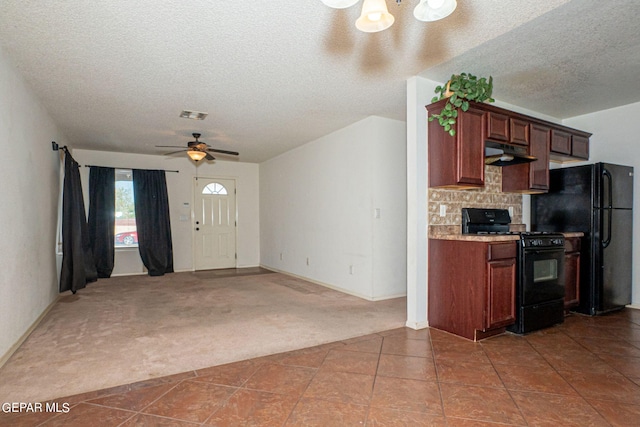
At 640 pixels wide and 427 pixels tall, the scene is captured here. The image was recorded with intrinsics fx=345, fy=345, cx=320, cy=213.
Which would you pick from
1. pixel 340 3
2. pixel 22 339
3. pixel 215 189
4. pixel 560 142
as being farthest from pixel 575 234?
pixel 215 189

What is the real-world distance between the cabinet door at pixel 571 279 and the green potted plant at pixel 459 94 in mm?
2012

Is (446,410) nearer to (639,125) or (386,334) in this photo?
(386,334)

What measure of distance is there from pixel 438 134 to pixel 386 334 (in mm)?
1975

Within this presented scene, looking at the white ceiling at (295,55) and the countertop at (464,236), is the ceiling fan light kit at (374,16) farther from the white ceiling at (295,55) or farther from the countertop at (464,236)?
the countertop at (464,236)

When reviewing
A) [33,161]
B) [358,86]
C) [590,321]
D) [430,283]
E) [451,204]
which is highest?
[358,86]

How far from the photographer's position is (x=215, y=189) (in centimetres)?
788

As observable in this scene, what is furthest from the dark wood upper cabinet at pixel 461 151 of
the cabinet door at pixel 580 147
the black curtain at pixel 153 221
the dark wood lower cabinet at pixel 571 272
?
the black curtain at pixel 153 221

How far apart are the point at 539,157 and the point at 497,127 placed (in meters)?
0.88

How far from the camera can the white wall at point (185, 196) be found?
6.89m

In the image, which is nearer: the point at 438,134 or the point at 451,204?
the point at 438,134

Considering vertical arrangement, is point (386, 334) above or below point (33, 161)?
below

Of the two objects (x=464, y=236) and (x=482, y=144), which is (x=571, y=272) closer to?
(x=464, y=236)

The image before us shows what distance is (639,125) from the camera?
13.8 ft

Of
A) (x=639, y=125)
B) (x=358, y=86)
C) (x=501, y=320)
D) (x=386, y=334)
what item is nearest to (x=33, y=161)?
(x=358, y=86)
